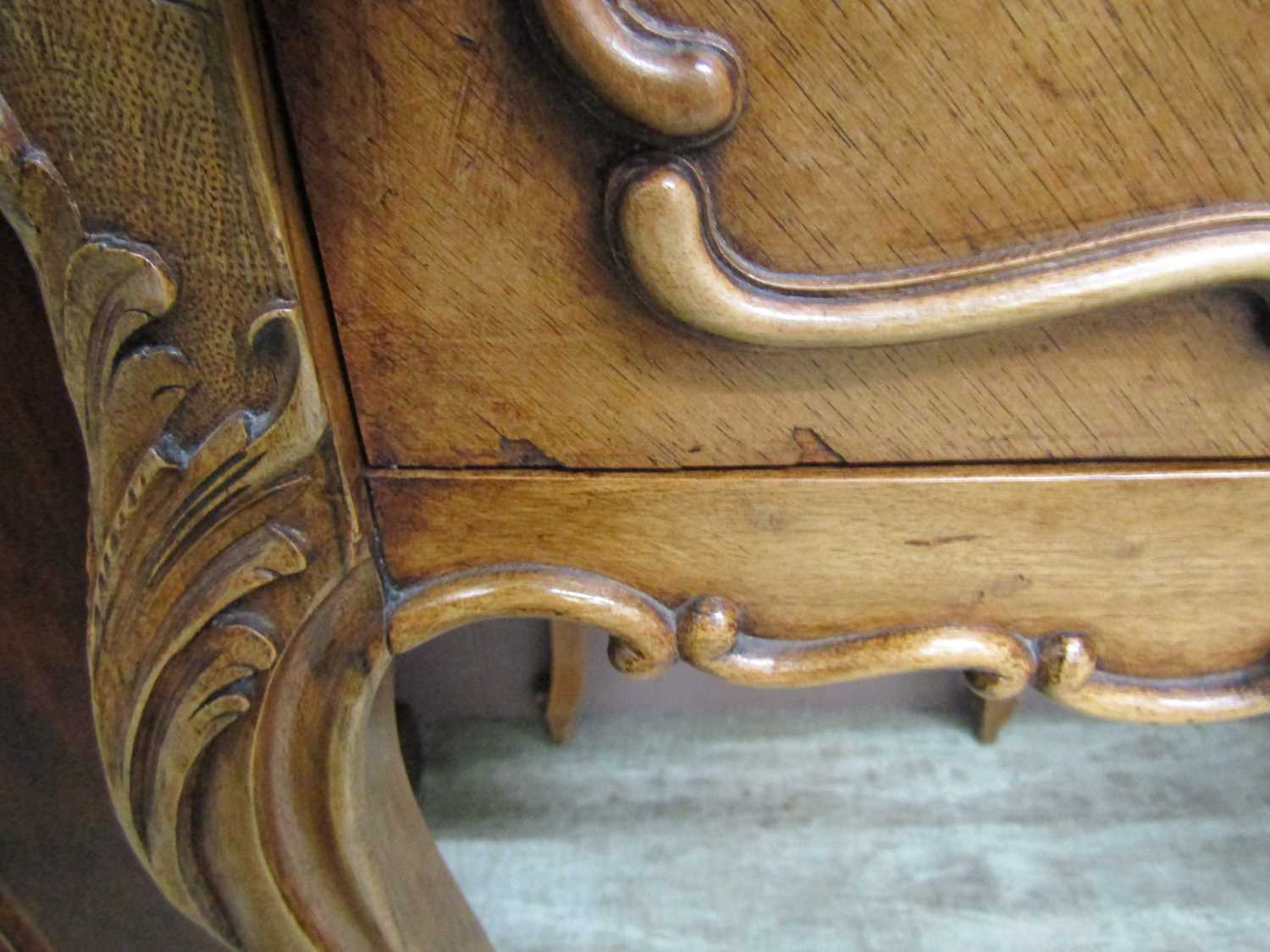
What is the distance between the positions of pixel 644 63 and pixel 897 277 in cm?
8

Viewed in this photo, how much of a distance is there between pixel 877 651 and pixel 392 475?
17cm

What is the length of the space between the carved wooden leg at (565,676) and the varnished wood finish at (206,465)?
0.34 metres

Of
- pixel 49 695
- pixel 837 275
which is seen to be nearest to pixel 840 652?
pixel 837 275

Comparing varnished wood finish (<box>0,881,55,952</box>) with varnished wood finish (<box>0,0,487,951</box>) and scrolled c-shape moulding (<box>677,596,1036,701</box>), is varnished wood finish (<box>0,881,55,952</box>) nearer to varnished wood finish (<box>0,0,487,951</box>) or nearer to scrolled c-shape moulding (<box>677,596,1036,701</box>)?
varnished wood finish (<box>0,0,487,951</box>)

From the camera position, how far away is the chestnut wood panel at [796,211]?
0.70 ft

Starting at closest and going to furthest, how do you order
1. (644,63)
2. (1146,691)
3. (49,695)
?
(644,63), (1146,691), (49,695)

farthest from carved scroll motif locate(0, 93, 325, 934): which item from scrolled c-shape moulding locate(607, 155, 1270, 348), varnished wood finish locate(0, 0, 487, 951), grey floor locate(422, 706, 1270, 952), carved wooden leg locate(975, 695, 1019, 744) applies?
carved wooden leg locate(975, 695, 1019, 744)

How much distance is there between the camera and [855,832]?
0.67 meters

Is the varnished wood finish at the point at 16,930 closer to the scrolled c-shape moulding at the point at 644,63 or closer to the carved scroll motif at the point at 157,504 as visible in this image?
the carved scroll motif at the point at 157,504

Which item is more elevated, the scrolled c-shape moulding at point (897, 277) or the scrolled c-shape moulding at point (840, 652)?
the scrolled c-shape moulding at point (897, 277)

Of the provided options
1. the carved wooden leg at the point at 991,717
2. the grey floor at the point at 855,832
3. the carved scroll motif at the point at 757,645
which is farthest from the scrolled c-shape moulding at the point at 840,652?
the carved wooden leg at the point at 991,717

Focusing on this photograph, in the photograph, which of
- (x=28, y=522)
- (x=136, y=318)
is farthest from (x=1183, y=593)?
(x=28, y=522)

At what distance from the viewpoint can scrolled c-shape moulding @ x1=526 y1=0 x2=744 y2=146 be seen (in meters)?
0.20

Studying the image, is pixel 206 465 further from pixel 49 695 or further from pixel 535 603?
pixel 49 695
